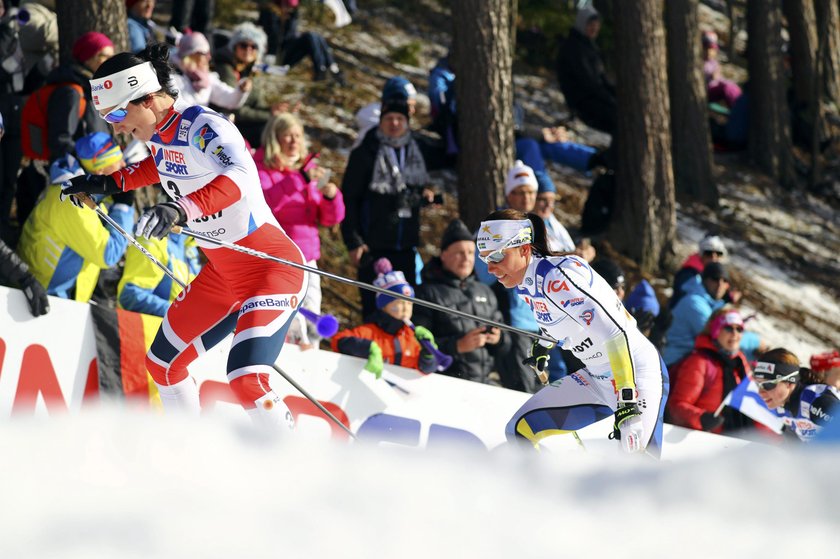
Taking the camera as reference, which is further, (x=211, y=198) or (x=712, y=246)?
(x=712, y=246)

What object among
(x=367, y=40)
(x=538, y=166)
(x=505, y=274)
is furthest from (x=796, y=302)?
(x=505, y=274)

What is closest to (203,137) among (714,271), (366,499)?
(366,499)

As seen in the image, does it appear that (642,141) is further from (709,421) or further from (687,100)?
(709,421)

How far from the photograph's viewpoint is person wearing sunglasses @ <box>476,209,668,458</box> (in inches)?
192

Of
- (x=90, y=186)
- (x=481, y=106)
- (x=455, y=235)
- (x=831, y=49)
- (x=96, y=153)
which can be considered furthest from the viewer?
(x=831, y=49)

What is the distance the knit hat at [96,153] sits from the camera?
6266mm

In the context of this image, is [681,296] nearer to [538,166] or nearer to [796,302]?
[538,166]

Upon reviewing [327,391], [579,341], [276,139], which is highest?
[276,139]

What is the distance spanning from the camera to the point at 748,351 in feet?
29.0

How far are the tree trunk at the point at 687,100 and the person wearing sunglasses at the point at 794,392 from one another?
5.63 m

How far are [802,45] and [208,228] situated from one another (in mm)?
12085

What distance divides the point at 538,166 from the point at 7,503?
27.3 feet

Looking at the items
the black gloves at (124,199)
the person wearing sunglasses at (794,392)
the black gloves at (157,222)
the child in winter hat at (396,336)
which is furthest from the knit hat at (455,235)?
the black gloves at (157,222)

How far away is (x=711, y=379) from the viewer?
7.43m
